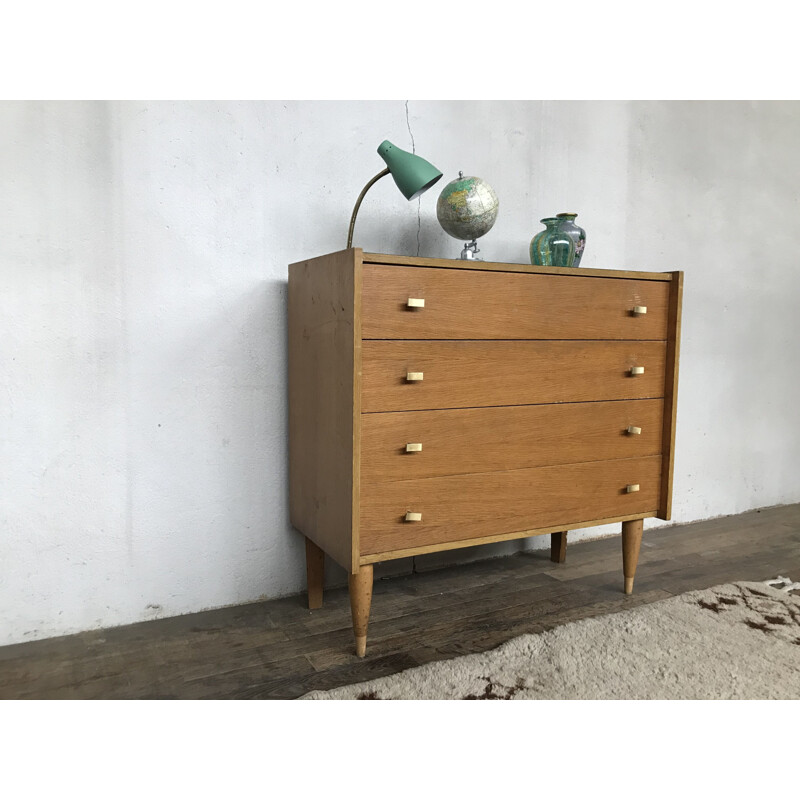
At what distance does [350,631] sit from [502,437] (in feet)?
2.22

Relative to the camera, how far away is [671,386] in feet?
6.79

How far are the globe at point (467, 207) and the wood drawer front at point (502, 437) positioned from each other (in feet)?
1.81

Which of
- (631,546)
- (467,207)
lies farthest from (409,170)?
(631,546)

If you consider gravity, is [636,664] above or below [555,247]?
Answer: below

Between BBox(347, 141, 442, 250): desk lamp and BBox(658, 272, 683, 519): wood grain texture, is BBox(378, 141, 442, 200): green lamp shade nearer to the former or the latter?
BBox(347, 141, 442, 250): desk lamp

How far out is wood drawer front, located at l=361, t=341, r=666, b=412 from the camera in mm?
1612

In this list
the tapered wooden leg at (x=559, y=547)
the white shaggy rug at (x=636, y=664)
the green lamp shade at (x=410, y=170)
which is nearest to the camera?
the white shaggy rug at (x=636, y=664)

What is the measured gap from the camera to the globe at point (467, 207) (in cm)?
189

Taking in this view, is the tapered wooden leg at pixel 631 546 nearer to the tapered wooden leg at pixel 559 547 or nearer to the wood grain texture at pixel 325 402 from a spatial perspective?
the tapered wooden leg at pixel 559 547

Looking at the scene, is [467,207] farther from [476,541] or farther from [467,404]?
[476,541]

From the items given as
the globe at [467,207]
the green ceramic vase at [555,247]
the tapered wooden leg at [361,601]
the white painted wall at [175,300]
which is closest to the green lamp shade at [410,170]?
the globe at [467,207]

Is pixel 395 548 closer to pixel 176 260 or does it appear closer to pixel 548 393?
pixel 548 393

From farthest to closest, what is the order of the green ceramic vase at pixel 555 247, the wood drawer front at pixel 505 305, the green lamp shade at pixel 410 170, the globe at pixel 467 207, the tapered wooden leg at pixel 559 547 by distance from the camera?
the tapered wooden leg at pixel 559 547
the green ceramic vase at pixel 555 247
the globe at pixel 467 207
the green lamp shade at pixel 410 170
the wood drawer front at pixel 505 305
